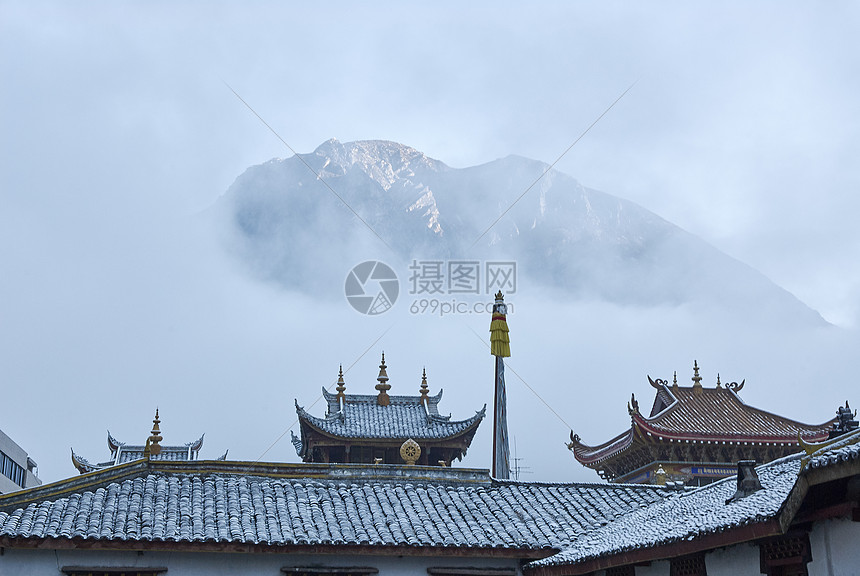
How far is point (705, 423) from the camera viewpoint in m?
26.2

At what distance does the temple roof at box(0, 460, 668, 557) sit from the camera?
1220cm

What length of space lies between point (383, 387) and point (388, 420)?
6.23ft

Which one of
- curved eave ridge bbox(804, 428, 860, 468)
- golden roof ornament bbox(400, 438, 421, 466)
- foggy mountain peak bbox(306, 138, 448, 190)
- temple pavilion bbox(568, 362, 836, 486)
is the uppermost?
foggy mountain peak bbox(306, 138, 448, 190)

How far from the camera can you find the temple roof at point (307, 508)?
40.0 feet

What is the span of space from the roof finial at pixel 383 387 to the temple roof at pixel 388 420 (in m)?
0.14

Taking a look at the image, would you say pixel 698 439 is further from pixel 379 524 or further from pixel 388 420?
pixel 379 524

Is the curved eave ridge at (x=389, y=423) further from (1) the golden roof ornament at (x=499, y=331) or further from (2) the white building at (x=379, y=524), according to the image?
(2) the white building at (x=379, y=524)

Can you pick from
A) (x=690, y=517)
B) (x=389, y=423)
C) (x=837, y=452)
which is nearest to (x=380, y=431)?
(x=389, y=423)

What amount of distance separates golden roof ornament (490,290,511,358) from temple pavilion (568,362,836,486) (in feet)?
19.9

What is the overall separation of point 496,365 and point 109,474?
1003 centimetres

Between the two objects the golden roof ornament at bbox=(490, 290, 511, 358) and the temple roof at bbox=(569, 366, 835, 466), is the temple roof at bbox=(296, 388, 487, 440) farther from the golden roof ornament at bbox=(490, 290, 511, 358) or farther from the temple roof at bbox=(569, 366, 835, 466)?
the golden roof ornament at bbox=(490, 290, 511, 358)

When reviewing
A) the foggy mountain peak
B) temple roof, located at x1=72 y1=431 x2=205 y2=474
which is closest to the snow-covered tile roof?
temple roof, located at x1=72 y1=431 x2=205 y2=474

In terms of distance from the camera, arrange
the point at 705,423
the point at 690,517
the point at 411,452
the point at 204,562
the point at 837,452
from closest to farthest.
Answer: the point at 837,452, the point at 690,517, the point at 204,562, the point at 411,452, the point at 705,423

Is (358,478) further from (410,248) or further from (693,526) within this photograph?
(410,248)
